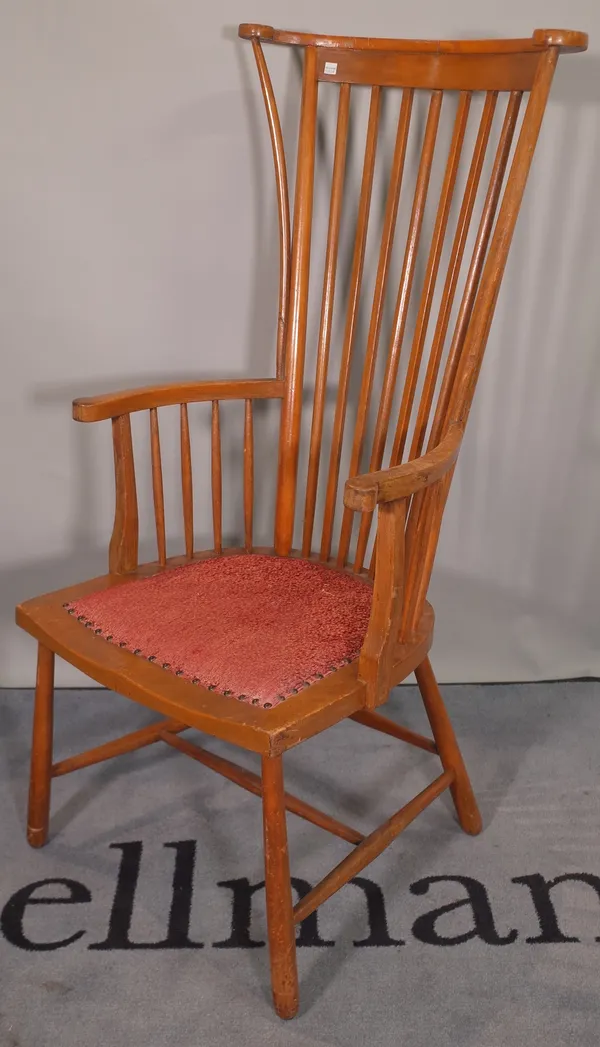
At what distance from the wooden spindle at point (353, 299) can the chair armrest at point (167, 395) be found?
4.1 inches

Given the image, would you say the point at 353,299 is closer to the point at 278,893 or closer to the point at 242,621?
the point at 242,621

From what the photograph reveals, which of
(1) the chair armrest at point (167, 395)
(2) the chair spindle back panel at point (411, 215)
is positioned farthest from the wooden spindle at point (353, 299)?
(1) the chair armrest at point (167, 395)

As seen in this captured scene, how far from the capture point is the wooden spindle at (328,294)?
4.80 feet

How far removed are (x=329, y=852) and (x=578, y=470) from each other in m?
0.88

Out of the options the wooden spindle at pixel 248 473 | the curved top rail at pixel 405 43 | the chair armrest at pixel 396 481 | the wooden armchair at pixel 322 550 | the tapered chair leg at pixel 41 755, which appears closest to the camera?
the chair armrest at pixel 396 481

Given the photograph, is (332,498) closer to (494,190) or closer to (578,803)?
(494,190)

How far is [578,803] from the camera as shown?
1.64 meters

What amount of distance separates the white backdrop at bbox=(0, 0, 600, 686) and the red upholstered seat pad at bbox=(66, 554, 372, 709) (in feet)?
1.72

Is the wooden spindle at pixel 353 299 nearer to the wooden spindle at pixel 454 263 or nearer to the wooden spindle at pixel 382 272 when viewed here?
the wooden spindle at pixel 382 272

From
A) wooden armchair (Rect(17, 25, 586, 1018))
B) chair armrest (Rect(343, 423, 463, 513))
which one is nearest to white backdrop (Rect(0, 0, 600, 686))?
wooden armchair (Rect(17, 25, 586, 1018))

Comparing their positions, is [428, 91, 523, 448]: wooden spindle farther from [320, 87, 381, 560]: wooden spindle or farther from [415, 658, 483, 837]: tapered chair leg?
[415, 658, 483, 837]: tapered chair leg

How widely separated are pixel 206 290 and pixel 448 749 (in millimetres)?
904

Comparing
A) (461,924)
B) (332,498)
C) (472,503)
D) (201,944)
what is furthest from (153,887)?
(472,503)

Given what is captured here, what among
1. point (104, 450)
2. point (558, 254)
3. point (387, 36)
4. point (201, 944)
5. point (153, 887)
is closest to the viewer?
point (201, 944)
